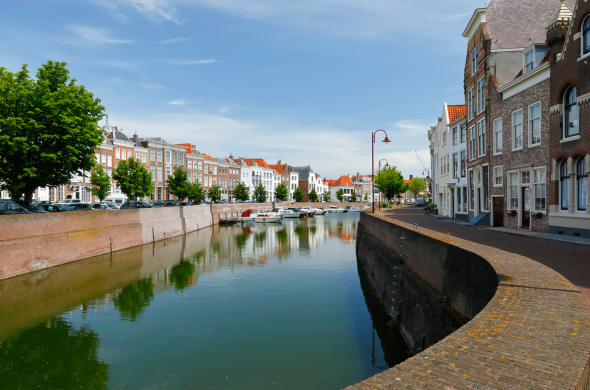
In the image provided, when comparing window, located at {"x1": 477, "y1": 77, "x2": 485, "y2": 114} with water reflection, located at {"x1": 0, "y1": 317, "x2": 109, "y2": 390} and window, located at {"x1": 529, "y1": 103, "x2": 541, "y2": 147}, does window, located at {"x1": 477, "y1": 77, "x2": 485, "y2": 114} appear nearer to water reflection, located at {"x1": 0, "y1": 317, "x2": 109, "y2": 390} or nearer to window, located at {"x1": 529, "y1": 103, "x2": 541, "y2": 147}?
window, located at {"x1": 529, "y1": 103, "x2": 541, "y2": 147}

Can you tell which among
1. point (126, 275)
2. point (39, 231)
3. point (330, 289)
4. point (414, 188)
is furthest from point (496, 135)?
point (414, 188)

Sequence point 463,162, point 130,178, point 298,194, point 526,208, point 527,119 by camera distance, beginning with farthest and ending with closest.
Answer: point 298,194 → point 130,178 → point 463,162 → point 526,208 → point 527,119

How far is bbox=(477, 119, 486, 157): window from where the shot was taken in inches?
1058

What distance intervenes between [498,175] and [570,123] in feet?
24.0

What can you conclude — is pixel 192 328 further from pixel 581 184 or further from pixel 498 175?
pixel 498 175

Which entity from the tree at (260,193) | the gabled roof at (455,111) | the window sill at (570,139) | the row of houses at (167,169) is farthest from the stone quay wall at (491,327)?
the tree at (260,193)

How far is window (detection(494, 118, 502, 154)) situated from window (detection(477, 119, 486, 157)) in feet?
6.30

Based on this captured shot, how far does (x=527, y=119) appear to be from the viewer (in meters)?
20.9

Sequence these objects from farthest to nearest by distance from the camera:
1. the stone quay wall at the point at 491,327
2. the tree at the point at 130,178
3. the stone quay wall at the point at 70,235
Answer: the tree at the point at 130,178
the stone quay wall at the point at 70,235
the stone quay wall at the point at 491,327

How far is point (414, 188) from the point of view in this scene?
129 metres

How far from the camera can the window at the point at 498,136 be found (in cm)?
2420

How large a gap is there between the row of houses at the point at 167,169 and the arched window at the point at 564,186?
2934cm

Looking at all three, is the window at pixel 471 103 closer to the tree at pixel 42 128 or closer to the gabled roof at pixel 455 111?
the gabled roof at pixel 455 111

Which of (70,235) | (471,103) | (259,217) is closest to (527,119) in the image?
(471,103)
